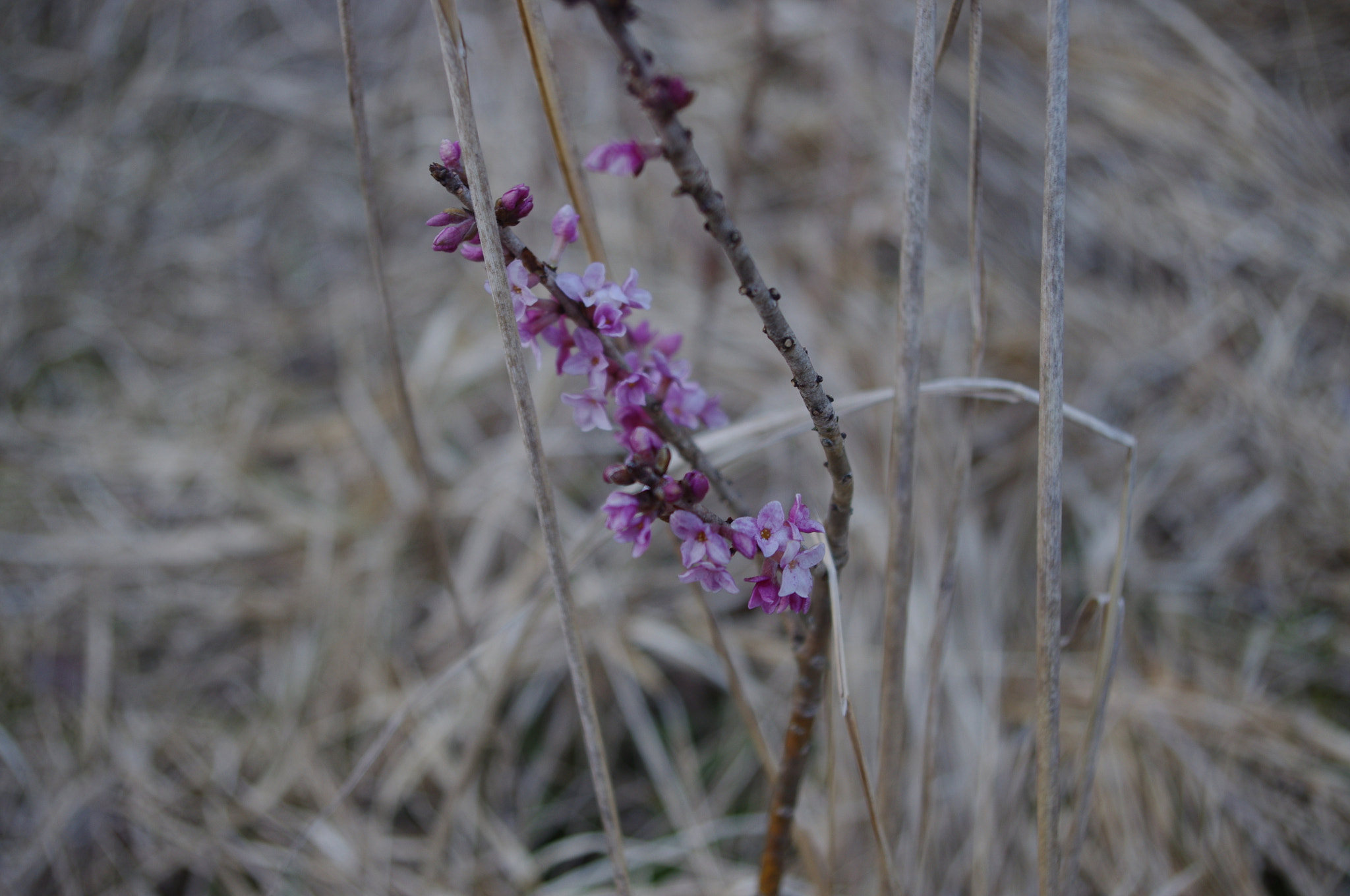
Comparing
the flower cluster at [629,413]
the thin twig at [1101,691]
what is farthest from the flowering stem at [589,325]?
the thin twig at [1101,691]

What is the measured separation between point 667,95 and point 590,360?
0.31m

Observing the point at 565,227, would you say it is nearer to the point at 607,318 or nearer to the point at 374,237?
the point at 607,318

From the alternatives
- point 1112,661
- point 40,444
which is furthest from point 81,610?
point 1112,661

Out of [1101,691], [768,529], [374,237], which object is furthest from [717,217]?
[1101,691]

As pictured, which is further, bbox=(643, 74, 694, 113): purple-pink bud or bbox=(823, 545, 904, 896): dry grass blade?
bbox=(823, 545, 904, 896): dry grass blade

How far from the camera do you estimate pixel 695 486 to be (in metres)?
0.80

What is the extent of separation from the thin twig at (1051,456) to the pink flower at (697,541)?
369 millimetres

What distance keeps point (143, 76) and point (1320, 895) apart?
17.7 ft

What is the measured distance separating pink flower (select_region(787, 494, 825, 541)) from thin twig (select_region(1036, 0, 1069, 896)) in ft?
0.91

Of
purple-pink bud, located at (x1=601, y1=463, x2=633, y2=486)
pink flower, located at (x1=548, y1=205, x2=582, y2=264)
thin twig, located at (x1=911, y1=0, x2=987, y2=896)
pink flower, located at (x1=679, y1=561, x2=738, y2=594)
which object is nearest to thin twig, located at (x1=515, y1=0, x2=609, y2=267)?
pink flower, located at (x1=548, y1=205, x2=582, y2=264)

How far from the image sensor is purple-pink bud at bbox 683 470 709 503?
2.63ft

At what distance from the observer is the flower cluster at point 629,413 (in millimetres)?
790

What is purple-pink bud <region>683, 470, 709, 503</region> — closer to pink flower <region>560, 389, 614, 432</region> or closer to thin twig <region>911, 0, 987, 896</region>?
pink flower <region>560, 389, 614, 432</region>

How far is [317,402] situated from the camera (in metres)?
3.03
